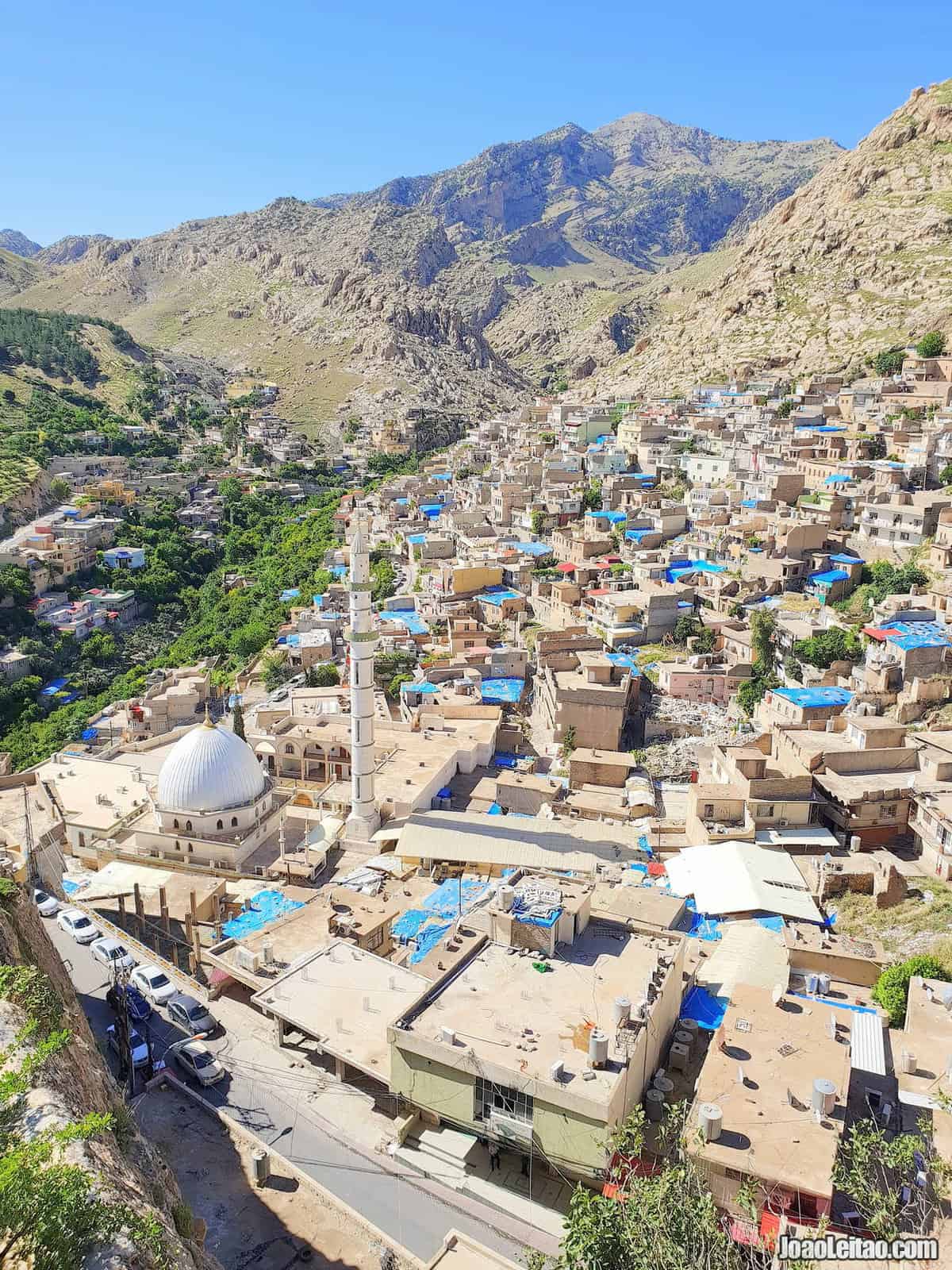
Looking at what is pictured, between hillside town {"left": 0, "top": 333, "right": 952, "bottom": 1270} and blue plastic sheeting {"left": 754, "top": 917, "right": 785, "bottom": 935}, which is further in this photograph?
blue plastic sheeting {"left": 754, "top": 917, "right": 785, "bottom": 935}

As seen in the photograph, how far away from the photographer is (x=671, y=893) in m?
21.2

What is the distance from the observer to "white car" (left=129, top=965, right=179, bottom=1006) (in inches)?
646

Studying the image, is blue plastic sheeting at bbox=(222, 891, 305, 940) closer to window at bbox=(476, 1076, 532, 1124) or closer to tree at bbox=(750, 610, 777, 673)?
window at bbox=(476, 1076, 532, 1124)

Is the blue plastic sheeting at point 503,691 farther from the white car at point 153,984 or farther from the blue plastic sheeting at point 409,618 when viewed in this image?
the white car at point 153,984

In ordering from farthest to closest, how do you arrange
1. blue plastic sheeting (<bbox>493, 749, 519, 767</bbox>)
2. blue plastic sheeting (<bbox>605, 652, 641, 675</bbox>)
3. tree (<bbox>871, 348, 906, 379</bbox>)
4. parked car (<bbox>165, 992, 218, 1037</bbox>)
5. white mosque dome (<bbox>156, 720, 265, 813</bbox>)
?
tree (<bbox>871, 348, 906, 379</bbox>), blue plastic sheeting (<bbox>605, 652, 641, 675</bbox>), blue plastic sheeting (<bbox>493, 749, 519, 767</bbox>), white mosque dome (<bbox>156, 720, 265, 813</bbox>), parked car (<bbox>165, 992, 218, 1037</bbox>)

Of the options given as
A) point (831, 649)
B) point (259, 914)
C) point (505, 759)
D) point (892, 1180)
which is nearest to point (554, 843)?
point (505, 759)

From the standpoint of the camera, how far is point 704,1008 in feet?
52.8

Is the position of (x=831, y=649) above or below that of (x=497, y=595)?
below

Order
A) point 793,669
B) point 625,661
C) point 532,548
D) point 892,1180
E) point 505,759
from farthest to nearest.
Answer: point 532,548, point 625,661, point 793,669, point 505,759, point 892,1180

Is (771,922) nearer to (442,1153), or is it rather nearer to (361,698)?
(442,1153)

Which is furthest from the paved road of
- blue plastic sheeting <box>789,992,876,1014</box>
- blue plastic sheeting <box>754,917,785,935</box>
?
blue plastic sheeting <box>754,917,785,935</box>

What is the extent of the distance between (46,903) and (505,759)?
1469 cm

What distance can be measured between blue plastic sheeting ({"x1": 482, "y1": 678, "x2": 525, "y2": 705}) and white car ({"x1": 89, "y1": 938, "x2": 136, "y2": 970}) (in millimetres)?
17711

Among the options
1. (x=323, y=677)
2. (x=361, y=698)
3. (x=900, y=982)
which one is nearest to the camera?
(x=900, y=982)
